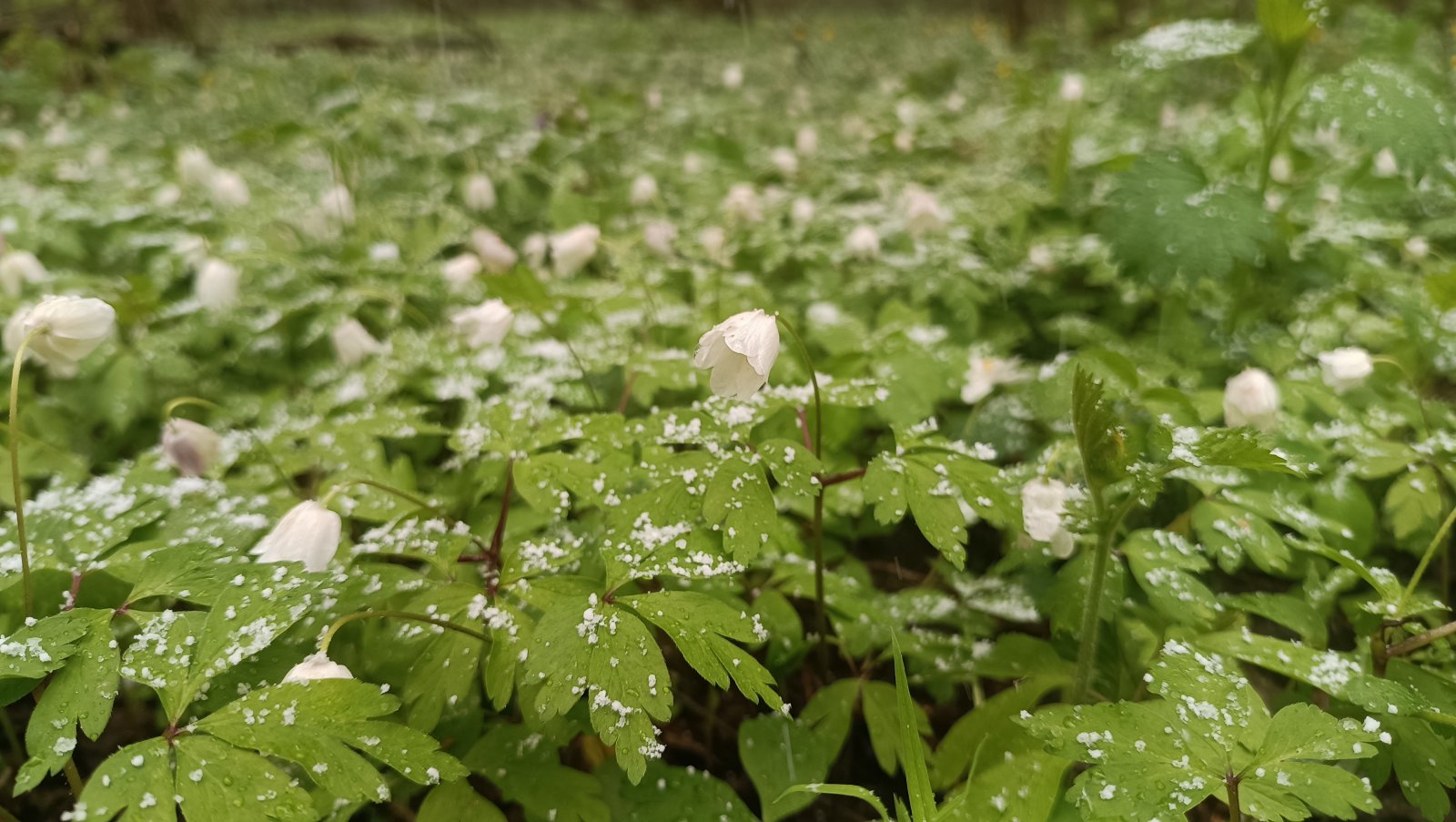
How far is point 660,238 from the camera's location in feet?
8.89

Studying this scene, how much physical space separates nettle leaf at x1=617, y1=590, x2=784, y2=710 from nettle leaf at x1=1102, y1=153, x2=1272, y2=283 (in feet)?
4.37

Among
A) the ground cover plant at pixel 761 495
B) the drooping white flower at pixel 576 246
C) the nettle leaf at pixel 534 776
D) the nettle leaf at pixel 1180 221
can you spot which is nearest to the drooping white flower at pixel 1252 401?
the ground cover plant at pixel 761 495

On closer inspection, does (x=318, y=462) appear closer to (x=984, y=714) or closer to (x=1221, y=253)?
(x=984, y=714)

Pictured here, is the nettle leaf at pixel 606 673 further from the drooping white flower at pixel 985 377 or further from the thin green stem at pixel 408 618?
the drooping white flower at pixel 985 377

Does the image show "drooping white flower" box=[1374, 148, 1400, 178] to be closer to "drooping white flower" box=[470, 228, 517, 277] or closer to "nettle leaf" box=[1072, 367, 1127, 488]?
"nettle leaf" box=[1072, 367, 1127, 488]

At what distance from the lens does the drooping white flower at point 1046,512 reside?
1.24m

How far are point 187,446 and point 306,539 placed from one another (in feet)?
2.06

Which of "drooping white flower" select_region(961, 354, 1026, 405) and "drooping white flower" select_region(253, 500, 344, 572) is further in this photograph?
"drooping white flower" select_region(961, 354, 1026, 405)

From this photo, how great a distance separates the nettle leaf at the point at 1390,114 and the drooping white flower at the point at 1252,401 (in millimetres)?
704

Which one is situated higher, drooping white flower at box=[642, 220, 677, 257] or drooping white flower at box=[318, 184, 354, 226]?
drooping white flower at box=[318, 184, 354, 226]

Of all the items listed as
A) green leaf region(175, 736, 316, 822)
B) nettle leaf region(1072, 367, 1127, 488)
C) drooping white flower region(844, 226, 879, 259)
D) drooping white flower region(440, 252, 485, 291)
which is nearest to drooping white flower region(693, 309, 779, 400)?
nettle leaf region(1072, 367, 1127, 488)

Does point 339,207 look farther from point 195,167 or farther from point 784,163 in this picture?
point 784,163

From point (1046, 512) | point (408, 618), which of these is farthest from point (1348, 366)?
point (408, 618)

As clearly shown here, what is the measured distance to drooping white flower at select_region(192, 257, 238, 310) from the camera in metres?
2.23
